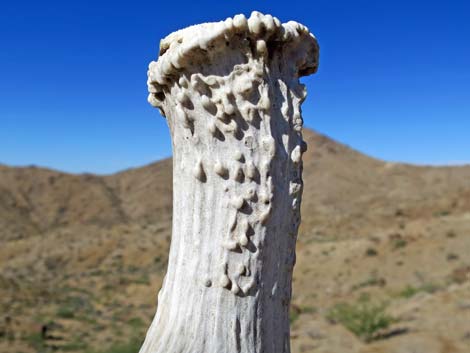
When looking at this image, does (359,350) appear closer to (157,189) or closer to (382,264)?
(382,264)

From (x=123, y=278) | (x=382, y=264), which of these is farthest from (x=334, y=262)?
(x=123, y=278)

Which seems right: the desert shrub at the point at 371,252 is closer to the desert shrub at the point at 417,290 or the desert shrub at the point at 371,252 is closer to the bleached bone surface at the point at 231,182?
the desert shrub at the point at 417,290

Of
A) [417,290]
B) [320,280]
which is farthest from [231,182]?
[320,280]

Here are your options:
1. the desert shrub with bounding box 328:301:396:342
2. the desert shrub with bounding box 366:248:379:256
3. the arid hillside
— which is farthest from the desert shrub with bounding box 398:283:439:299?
the desert shrub with bounding box 366:248:379:256

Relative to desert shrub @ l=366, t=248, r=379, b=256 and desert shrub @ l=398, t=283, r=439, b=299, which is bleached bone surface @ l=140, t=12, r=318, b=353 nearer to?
desert shrub @ l=398, t=283, r=439, b=299

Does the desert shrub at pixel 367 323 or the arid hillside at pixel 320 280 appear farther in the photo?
the arid hillside at pixel 320 280

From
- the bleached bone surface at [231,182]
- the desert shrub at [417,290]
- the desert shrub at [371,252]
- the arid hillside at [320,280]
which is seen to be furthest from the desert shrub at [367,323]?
the desert shrub at [371,252]
